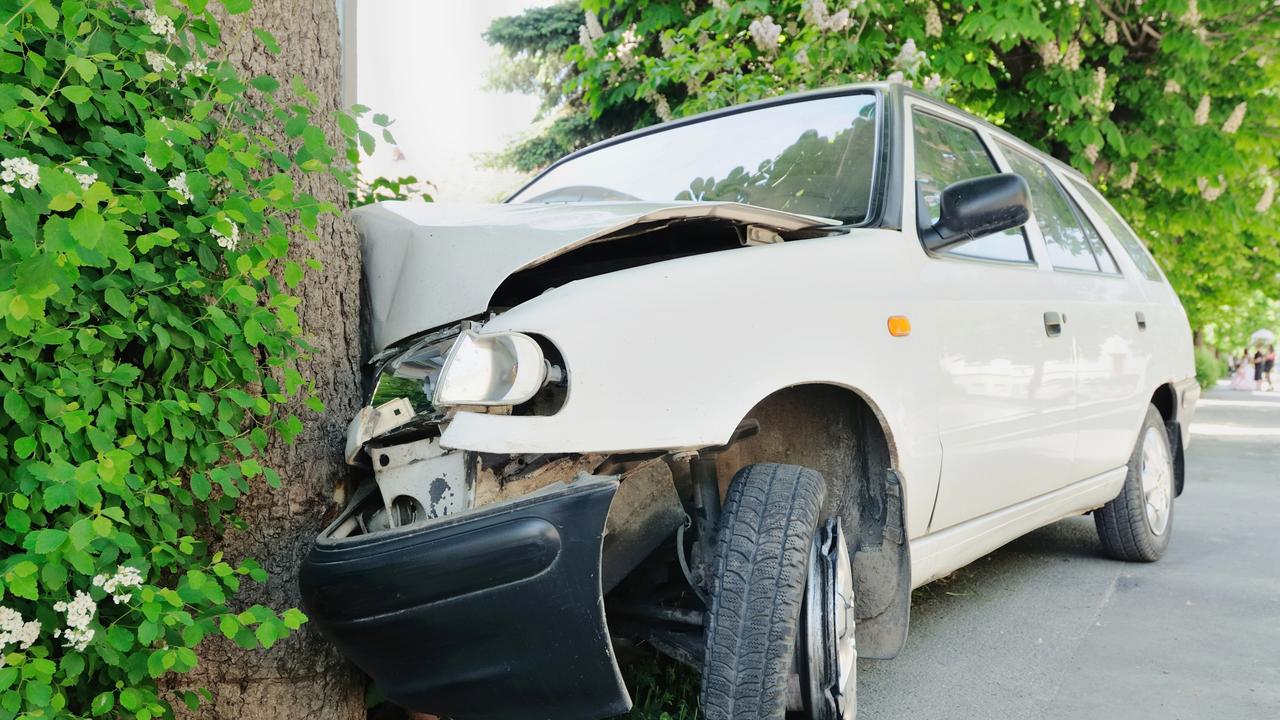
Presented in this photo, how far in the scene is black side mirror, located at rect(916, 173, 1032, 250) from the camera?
109 inches

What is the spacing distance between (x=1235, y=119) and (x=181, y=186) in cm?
938

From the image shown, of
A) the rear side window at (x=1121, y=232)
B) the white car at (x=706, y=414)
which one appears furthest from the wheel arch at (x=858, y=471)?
the rear side window at (x=1121, y=232)

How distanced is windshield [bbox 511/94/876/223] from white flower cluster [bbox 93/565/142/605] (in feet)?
6.60

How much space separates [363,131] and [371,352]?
0.58 meters

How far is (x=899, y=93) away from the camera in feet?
10.5

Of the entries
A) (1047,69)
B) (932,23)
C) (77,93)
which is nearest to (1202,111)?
(1047,69)

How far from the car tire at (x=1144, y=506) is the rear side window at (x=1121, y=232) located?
0.74m

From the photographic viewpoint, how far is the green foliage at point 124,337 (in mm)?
1624

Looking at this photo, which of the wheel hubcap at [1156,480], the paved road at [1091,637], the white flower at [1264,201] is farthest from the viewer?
the white flower at [1264,201]

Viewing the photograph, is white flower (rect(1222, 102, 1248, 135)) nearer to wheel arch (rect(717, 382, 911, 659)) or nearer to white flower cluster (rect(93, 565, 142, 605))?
wheel arch (rect(717, 382, 911, 659))

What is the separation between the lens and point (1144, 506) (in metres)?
4.65

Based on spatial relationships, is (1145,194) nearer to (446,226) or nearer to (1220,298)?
(446,226)

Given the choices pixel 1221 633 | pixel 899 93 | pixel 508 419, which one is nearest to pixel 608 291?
pixel 508 419

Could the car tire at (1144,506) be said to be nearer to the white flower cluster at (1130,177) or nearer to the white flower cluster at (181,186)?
the white flower cluster at (181,186)
